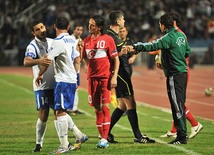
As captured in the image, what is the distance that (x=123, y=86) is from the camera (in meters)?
12.2

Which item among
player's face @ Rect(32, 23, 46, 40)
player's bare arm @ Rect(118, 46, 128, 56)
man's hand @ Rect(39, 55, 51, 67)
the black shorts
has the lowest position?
the black shorts

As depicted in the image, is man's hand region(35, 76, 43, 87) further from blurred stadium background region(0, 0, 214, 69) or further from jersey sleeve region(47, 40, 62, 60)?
blurred stadium background region(0, 0, 214, 69)

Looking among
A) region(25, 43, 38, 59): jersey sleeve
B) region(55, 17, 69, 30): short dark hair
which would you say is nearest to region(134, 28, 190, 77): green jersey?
region(55, 17, 69, 30): short dark hair

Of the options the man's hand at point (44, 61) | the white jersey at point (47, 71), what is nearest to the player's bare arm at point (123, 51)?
the white jersey at point (47, 71)

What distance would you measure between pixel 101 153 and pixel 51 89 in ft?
4.29

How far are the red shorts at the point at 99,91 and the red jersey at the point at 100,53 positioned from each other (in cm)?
9

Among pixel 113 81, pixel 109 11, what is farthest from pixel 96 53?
pixel 109 11

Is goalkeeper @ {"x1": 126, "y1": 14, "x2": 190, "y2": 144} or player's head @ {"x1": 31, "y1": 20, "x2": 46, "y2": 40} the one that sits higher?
player's head @ {"x1": 31, "y1": 20, "x2": 46, "y2": 40}

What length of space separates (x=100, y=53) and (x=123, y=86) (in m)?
1.06

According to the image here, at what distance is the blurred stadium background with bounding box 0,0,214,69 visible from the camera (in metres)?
42.1

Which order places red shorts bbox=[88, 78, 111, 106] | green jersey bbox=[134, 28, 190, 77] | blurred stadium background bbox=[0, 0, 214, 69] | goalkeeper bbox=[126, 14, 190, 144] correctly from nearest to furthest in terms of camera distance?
red shorts bbox=[88, 78, 111, 106], green jersey bbox=[134, 28, 190, 77], goalkeeper bbox=[126, 14, 190, 144], blurred stadium background bbox=[0, 0, 214, 69]

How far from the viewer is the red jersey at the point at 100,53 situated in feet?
37.2

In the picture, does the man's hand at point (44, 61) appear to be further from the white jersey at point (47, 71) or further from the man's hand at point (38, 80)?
the white jersey at point (47, 71)

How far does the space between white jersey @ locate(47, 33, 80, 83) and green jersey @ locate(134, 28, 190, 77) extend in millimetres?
1256
